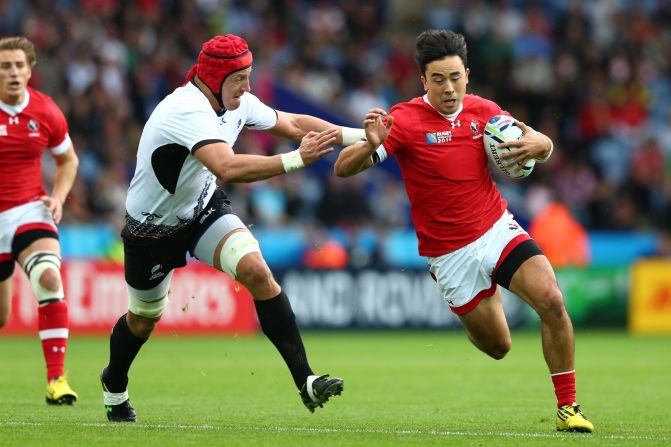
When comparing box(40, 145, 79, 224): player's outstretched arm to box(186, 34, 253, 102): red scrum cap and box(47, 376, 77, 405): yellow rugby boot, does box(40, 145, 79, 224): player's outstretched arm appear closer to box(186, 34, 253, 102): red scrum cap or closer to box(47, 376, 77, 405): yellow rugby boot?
box(47, 376, 77, 405): yellow rugby boot

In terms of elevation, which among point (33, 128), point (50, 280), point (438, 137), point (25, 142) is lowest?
point (50, 280)

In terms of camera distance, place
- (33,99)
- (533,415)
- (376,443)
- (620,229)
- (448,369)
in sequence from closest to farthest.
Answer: (376,443) < (533,415) < (33,99) < (448,369) < (620,229)

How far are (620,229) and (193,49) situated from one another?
852 cm

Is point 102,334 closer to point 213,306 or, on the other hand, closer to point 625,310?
point 213,306

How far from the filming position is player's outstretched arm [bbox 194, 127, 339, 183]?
7434mm

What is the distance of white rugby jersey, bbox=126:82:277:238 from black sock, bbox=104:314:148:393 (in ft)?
2.57

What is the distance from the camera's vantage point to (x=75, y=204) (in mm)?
19609

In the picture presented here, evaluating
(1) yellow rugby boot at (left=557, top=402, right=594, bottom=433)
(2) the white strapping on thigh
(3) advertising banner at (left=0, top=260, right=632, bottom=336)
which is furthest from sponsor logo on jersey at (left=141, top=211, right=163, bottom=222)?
(3) advertising banner at (left=0, top=260, right=632, bottom=336)

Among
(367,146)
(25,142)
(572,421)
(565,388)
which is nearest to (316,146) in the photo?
(367,146)

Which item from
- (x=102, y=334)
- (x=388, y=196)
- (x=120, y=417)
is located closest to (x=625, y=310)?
(x=388, y=196)

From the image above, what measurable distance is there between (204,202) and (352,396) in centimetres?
327

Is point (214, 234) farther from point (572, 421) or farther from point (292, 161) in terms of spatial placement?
point (572, 421)

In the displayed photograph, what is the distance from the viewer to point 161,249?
835 cm

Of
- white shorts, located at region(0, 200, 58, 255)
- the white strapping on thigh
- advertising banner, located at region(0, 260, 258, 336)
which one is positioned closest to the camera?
the white strapping on thigh
